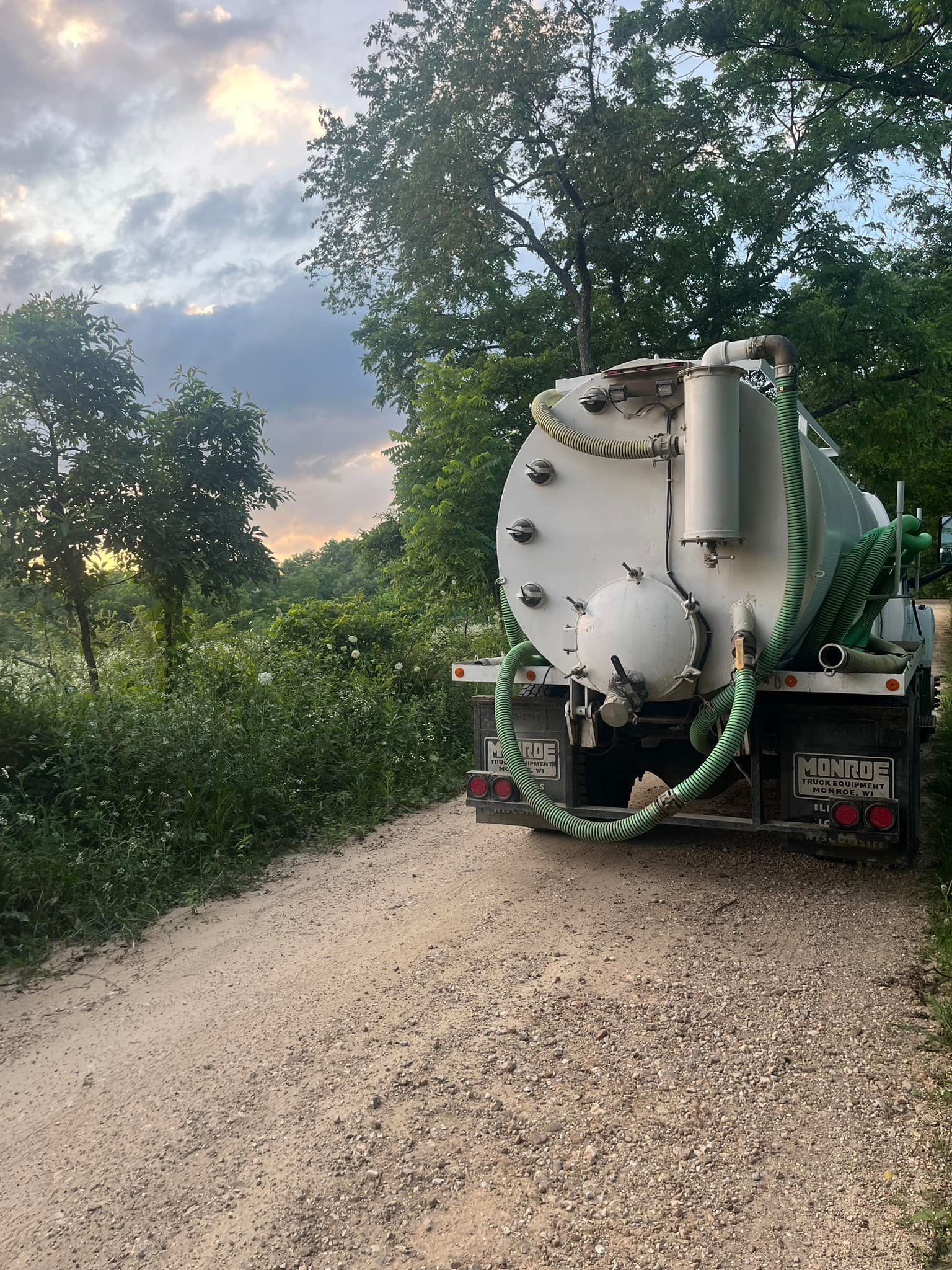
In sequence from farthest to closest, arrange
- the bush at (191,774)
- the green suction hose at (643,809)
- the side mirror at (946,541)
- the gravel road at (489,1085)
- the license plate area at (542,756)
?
the side mirror at (946,541)
the license plate area at (542,756)
the bush at (191,774)
the green suction hose at (643,809)
the gravel road at (489,1085)

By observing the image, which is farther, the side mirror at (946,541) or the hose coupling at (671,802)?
the side mirror at (946,541)

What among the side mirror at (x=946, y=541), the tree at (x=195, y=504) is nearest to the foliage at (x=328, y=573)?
the tree at (x=195, y=504)

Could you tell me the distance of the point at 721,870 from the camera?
5.45 m

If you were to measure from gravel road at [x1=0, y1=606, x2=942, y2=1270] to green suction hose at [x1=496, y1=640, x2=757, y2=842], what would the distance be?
45 centimetres

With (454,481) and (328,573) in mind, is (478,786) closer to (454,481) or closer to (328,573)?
(454,481)

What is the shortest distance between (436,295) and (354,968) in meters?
15.5

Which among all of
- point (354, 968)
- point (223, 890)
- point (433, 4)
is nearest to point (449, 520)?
point (223, 890)

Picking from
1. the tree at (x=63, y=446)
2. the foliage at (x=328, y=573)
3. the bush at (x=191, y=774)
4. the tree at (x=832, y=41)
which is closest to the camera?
the bush at (x=191, y=774)

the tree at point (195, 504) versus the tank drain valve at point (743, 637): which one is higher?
the tree at point (195, 504)

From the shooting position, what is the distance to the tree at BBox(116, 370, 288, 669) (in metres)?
9.74

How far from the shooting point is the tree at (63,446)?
8.90m

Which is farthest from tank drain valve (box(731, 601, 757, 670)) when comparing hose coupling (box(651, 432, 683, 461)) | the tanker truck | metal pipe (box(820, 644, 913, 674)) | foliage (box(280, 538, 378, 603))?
foliage (box(280, 538, 378, 603))

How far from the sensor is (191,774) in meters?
6.31

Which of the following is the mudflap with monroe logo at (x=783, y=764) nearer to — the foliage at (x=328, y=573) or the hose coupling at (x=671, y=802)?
the hose coupling at (x=671, y=802)
